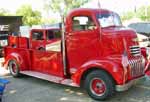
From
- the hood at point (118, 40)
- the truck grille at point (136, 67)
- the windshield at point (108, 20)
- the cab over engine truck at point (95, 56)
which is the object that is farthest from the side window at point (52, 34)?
the truck grille at point (136, 67)

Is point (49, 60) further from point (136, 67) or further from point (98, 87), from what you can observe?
point (136, 67)

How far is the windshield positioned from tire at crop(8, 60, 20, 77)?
10.7ft

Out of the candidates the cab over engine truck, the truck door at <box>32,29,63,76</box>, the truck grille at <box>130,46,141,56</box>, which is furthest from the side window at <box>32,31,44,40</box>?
the truck grille at <box>130,46,141,56</box>

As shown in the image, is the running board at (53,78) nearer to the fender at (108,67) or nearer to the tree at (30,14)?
the fender at (108,67)

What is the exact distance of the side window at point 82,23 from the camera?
23.3 ft

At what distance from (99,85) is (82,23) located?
171 centimetres

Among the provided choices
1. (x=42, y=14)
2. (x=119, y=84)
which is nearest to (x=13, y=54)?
(x=119, y=84)

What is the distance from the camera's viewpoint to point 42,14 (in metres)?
40.0

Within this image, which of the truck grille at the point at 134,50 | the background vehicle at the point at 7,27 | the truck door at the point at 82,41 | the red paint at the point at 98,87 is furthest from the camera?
the background vehicle at the point at 7,27

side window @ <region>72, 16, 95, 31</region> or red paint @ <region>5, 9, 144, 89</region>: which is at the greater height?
side window @ <region>72, 16, 95, 31</region>

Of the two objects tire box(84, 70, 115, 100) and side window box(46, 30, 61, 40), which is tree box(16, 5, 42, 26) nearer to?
side window box(46, 30, 61, 40)

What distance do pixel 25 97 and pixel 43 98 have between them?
47cm

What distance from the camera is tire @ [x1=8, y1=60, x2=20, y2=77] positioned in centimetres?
895

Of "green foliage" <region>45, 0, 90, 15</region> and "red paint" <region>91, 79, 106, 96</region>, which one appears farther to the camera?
"green foliage" <region>45, 0, 90, 15</region>
